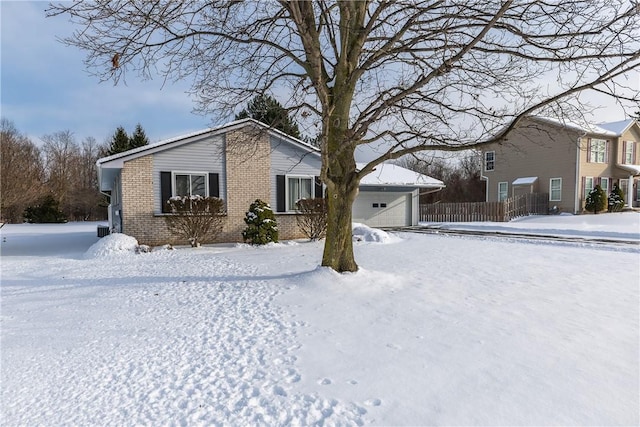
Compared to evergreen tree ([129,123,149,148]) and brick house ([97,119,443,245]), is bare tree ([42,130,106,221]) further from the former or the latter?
brick house ([97,119,443,245])

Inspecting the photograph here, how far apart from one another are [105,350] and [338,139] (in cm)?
498

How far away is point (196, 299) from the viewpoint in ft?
18.6

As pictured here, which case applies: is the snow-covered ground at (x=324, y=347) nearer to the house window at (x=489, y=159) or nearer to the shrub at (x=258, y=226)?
the shrub at (x=258, y=226)

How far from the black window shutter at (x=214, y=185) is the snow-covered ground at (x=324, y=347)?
19.8 ft

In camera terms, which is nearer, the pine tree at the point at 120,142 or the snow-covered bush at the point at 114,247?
the snow-covered bush at the point at 114,247

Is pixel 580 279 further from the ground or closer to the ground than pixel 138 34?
closer to the ground

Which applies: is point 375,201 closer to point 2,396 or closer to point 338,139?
point 338,139

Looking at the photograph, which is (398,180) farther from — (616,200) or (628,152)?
(628,152)

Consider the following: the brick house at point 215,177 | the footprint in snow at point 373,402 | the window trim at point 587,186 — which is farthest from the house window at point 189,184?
the window trim at point 587,186

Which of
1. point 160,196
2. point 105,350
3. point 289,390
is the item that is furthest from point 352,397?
point 160,196

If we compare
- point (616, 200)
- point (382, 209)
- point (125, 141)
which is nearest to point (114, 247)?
point (382, 209)

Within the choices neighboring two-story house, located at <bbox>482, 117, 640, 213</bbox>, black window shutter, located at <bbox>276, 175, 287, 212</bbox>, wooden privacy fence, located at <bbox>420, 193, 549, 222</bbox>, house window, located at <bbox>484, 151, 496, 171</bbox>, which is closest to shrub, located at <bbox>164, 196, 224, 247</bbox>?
black window shutter, located at <bbox>276, 175, 287, 212</bbox>

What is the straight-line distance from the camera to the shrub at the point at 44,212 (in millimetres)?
32594

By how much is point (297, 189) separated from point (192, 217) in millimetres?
4553
